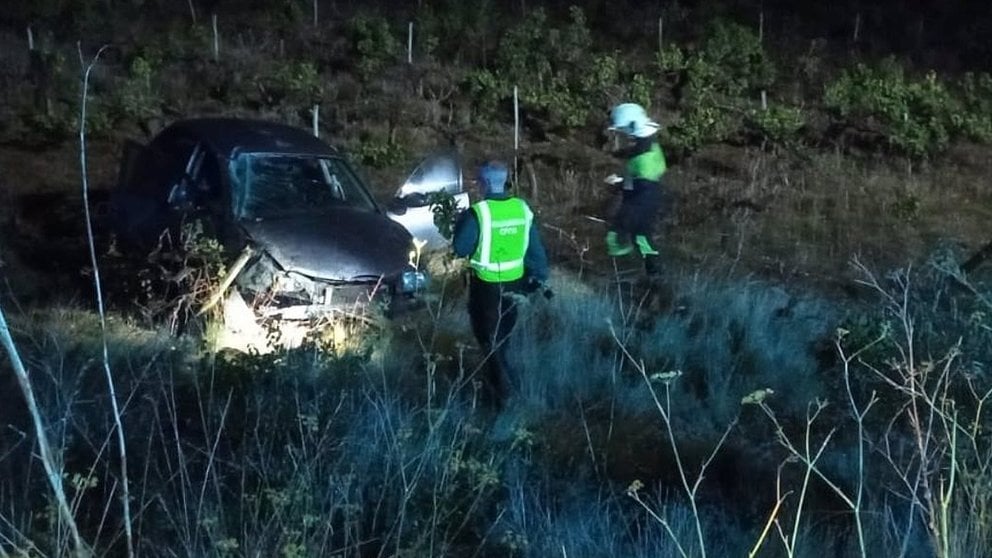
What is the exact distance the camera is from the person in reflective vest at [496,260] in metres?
7.86

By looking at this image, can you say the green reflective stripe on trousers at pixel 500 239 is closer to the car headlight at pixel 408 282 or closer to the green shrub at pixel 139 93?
the car headlight at pixel 408 282

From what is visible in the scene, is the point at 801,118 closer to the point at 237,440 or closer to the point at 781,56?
the point at 781,56

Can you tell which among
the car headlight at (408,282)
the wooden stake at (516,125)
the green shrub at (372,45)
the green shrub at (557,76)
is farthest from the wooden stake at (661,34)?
the car headlight at (408,282)

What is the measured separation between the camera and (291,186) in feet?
33.2

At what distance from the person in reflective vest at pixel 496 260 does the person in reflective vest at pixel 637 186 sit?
1.92m

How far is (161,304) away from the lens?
775cm

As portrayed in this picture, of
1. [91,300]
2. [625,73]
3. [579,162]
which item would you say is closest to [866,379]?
[91,300]

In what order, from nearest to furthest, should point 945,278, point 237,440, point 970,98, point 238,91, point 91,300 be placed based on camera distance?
point 237,440, point 945,278, point 91,300, point 238,91, point 970,98

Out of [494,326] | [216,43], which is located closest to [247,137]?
[494,326]

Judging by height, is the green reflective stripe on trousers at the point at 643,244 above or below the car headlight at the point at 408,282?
above

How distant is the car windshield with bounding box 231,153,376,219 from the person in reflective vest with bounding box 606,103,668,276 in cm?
194

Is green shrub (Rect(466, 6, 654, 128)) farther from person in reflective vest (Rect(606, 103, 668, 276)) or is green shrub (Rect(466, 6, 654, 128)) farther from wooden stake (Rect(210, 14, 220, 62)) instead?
person in reflective vest (Rect(606, 103, 668, 276))

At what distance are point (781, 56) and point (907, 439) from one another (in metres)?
19.6

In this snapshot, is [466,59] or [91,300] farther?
[466,59]
